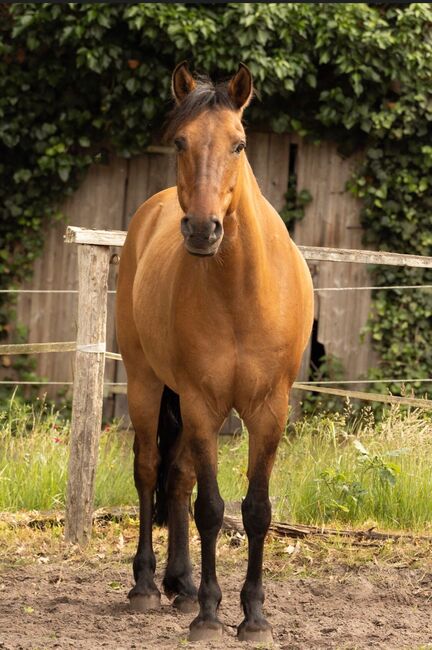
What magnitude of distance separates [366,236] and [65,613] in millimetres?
5578

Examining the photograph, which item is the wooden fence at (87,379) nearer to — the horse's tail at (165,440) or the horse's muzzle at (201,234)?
the horse's tail at (165,440)

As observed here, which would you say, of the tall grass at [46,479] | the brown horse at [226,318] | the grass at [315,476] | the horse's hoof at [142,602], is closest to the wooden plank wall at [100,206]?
the grass at [315,476]

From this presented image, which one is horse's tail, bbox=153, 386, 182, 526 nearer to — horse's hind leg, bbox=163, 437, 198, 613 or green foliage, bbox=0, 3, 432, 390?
horse's hind leg, bbox=163, 437, 198, 613

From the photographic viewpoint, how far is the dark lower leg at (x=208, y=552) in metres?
4.20

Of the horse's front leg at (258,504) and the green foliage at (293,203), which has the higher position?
the green foliage at (293,203)

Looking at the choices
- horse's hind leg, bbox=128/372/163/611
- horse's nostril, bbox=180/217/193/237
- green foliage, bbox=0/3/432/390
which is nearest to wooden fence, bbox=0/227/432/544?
horse's hind leg, bbox=128/372/163/611

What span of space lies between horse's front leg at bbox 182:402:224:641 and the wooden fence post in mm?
1678

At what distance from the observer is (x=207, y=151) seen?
12.3 feet

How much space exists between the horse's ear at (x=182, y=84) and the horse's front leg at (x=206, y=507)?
124 cm

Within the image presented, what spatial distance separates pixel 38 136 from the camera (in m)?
9.30

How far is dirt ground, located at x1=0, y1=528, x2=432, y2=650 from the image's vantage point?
426cm

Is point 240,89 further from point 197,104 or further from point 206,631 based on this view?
point 206,631

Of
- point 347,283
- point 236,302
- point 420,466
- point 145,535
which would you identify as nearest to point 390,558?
point 420,466

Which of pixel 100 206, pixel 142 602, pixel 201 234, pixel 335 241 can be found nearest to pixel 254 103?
pixel 335 241
